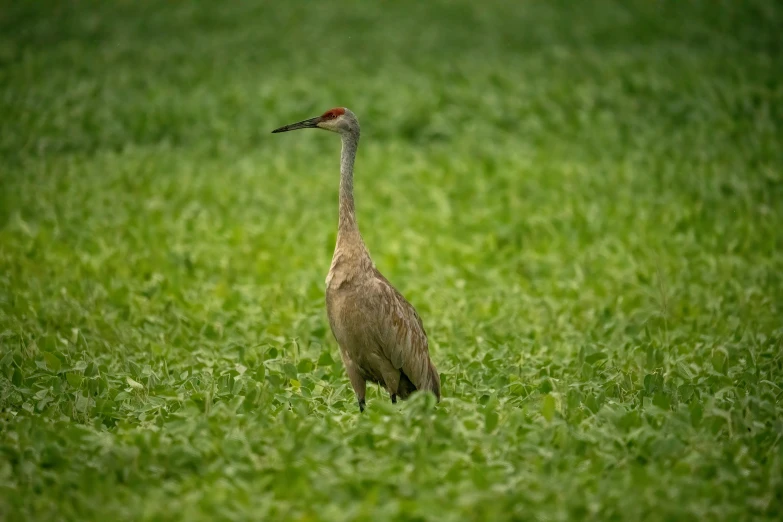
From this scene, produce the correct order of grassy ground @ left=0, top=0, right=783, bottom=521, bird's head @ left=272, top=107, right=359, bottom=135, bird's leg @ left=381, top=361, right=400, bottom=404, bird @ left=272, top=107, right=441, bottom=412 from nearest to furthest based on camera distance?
grassy ground @ left=0, top=0, right=783, bottom=521
bird @ left=272, top=107, right=441, bottom=412
bird's leg @ left=381, top=361, right=400, bottom=404
bird's head @ left=272, top=107, right=359, bottom=135

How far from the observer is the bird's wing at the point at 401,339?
242 inches

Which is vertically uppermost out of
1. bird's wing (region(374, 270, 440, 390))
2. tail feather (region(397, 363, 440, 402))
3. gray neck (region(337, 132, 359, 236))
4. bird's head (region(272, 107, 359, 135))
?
bird's head (region(272, 107, 359, 135))

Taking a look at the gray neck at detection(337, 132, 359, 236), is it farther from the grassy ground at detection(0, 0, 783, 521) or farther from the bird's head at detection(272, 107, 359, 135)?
the grassy ground at detection(0, 0, 783, 521)

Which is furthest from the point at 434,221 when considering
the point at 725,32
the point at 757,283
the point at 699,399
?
the point at 725,32

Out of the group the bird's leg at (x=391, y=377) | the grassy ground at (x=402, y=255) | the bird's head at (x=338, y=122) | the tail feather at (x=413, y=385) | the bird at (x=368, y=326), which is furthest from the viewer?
the bird's head at (x=338, y=122)

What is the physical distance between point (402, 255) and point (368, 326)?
432cm

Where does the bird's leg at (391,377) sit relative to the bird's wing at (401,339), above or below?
below

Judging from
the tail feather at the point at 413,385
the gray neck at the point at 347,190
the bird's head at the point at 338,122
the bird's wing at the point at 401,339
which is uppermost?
the bird's head at the point at 338,122

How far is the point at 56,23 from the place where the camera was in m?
20.2

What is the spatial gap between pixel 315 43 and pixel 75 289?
12.2 metres

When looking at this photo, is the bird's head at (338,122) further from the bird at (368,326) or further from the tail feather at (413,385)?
the tail feather at (413,385)

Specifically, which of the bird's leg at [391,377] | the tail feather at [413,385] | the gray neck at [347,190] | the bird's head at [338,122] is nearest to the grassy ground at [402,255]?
the tail feather at [413,385]

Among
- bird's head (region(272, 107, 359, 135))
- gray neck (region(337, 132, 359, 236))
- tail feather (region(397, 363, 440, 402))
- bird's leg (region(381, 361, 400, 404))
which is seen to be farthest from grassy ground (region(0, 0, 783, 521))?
bird's head (region(272, 107, 359, 135))

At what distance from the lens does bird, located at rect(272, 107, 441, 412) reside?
20.1 feet
